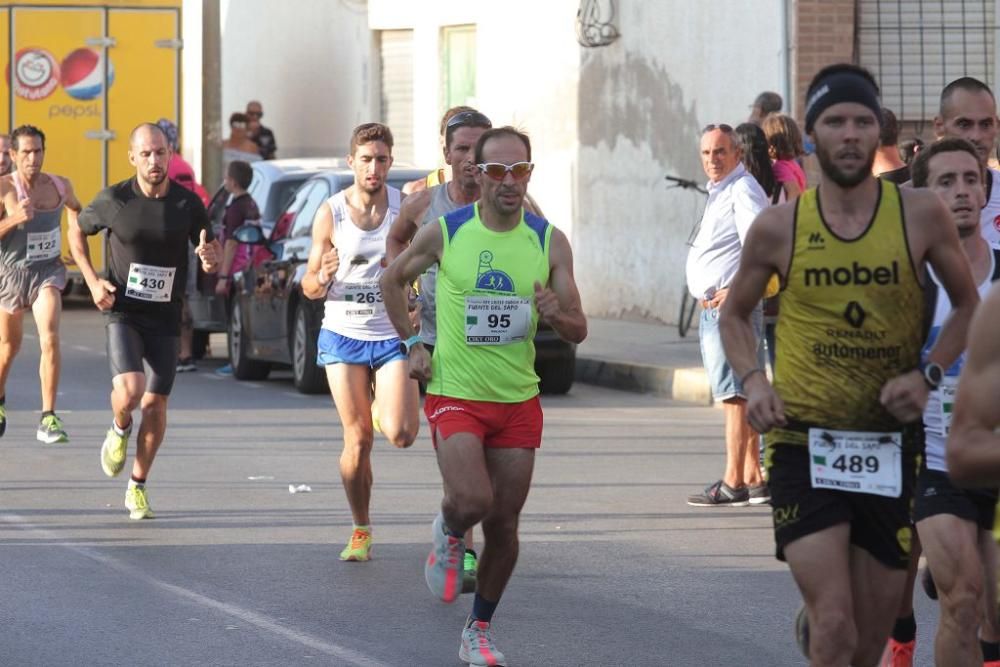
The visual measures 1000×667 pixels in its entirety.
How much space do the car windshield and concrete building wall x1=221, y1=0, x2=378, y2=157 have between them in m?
13.3

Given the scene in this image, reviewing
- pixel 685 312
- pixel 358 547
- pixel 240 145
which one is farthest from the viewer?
pixel 240 145

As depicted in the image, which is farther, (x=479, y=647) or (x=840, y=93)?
(x=479, y=647)

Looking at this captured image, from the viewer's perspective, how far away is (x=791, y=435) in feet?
18.5

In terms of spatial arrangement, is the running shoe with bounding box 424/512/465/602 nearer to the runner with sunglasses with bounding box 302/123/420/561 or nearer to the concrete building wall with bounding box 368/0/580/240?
the runner with sunglasses with bounding box 302/123/420/561

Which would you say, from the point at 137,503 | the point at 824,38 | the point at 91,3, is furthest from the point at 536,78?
the point at 137,503

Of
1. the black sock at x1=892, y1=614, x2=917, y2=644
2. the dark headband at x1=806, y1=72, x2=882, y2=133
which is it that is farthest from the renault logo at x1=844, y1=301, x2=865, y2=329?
the black sock at x1=892, y1=614, x2=917, y2=644

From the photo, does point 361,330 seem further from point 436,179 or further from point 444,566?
point 444,566

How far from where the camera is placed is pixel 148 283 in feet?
35.1

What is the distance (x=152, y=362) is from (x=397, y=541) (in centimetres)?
169

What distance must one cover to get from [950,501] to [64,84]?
67.0 feet

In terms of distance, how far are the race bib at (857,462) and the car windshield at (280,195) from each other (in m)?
12.5

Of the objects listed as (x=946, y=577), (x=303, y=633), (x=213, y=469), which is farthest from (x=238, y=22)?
(x=946, y=577)

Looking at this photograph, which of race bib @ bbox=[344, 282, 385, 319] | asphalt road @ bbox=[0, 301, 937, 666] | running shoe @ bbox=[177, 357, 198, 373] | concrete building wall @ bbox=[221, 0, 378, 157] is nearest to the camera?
asphalt road @ bbox=[0, 301, 937, 666]

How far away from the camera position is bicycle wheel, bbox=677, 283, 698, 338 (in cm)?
1936
